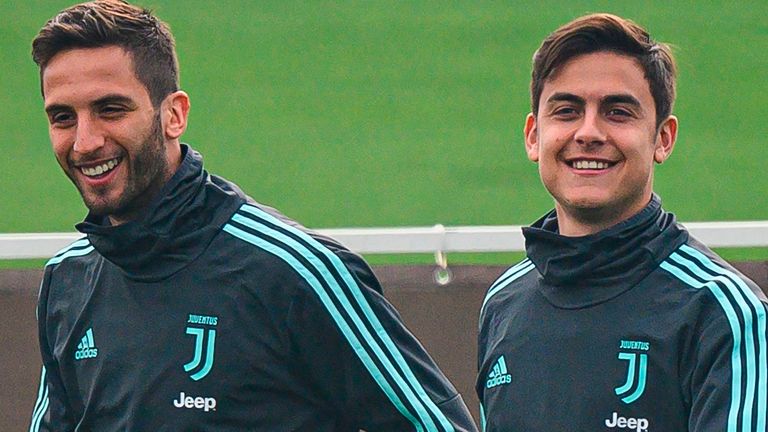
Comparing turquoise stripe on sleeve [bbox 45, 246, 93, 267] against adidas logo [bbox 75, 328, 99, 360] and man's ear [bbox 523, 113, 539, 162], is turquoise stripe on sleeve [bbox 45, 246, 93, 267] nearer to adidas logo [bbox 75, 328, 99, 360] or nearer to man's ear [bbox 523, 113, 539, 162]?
adidas logo [bbox 75, 328, 99, 360]

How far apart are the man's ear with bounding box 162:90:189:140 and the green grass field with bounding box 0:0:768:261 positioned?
11.5ft

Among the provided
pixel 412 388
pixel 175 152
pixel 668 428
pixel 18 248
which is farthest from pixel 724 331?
pixel 18 248

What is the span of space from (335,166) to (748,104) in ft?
7.14

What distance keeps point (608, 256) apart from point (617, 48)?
0.41 metres

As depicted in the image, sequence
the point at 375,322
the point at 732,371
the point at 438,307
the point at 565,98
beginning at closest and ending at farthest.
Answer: the point at 732,371, the point at 565,98, the point at 375,322, the point at 438,307

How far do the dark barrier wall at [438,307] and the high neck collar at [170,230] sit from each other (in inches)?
61.3

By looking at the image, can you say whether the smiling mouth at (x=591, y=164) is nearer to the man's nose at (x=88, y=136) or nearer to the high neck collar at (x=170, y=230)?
the high neck collar at (x=170, y=230)

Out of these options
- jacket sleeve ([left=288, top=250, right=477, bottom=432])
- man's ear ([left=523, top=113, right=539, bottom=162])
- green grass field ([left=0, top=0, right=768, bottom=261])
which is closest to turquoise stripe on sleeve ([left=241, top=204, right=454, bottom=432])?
jacket sleeve ([left=288, top=250, right=477, bottom=432])

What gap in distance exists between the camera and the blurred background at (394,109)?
684cm

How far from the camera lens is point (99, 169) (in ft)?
9.37

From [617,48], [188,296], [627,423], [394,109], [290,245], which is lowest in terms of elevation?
[627,423]

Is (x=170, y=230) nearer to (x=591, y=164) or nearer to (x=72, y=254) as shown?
(x=72, y=254)

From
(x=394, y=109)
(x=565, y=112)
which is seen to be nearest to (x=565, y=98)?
(x=565, y=112)

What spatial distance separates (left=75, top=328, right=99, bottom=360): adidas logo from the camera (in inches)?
116
